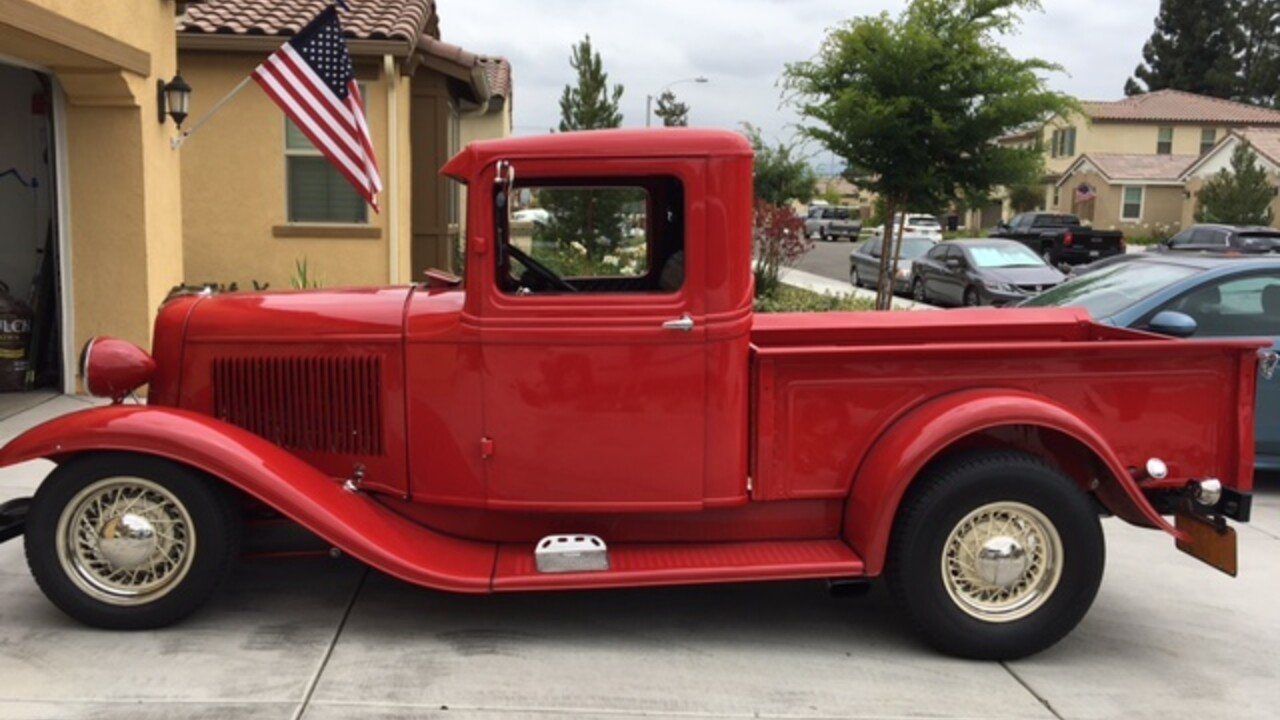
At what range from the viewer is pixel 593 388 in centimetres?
417

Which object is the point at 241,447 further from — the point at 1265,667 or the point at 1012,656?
the point at 1265,667

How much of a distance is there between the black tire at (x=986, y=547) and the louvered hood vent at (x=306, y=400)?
7.08 feet

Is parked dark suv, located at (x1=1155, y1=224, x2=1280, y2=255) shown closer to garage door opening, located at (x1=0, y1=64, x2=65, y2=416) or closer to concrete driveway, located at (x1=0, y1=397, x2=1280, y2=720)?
concrete driveway, located at (x1=0, y1=397, x2=1280, y2=720)

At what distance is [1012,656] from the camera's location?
4148 millimetres

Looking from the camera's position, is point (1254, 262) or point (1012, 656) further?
point (1254, 262)

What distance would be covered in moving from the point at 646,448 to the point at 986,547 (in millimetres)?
1352

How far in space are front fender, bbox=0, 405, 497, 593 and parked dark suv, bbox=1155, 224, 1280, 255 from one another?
15.3 meters

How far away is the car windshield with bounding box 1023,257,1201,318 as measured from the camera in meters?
Answer: 7.05

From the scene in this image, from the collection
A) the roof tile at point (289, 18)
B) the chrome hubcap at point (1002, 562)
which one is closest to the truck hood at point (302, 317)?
the chrome hubcap at point (1002, 562)

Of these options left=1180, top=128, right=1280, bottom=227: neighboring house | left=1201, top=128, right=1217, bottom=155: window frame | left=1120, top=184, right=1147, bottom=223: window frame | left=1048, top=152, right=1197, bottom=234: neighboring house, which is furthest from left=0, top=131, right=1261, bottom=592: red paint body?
left=1201, top=128, right=1217, bottom=155: window frame

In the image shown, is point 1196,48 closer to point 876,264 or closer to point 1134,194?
point 1134,194

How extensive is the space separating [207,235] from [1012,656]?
1026 centimetres

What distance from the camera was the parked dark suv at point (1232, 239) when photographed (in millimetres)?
18922

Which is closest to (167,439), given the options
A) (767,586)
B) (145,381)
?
(145,381)
